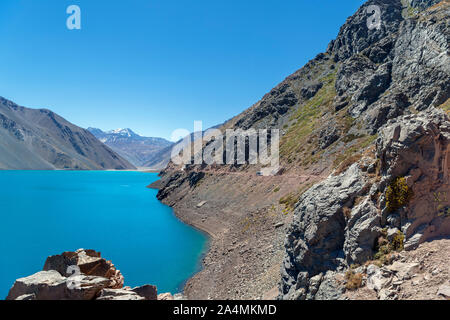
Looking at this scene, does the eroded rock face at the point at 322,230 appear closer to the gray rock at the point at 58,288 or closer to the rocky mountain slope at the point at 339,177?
the rocky mountain slope at the point at 339,177

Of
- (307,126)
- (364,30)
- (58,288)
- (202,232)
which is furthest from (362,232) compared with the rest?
(364,30)

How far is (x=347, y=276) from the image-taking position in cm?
1184

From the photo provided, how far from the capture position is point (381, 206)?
12438mm

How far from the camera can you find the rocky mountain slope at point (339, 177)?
473 inches

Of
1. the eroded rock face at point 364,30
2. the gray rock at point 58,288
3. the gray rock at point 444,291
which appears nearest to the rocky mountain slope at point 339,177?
the eroded rock face at point 364,30

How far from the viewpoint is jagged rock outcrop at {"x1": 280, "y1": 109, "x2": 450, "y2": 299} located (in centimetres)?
1153

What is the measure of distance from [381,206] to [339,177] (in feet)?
11.0

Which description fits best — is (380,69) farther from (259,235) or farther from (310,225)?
(310,225)

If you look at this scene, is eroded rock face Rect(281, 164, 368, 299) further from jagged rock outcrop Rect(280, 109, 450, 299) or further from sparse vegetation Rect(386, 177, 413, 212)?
sparse vegetation Rect(386, 177, 413, 212)

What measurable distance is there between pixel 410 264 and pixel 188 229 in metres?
55.4

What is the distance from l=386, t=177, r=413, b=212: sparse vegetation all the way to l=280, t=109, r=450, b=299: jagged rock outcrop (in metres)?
0.06

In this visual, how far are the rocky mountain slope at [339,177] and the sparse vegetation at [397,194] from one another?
0.05 meters

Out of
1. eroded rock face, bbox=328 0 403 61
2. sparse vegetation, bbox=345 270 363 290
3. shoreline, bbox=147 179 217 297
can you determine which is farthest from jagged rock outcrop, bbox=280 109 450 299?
eroded rock face, bbox=328 0 403 61
